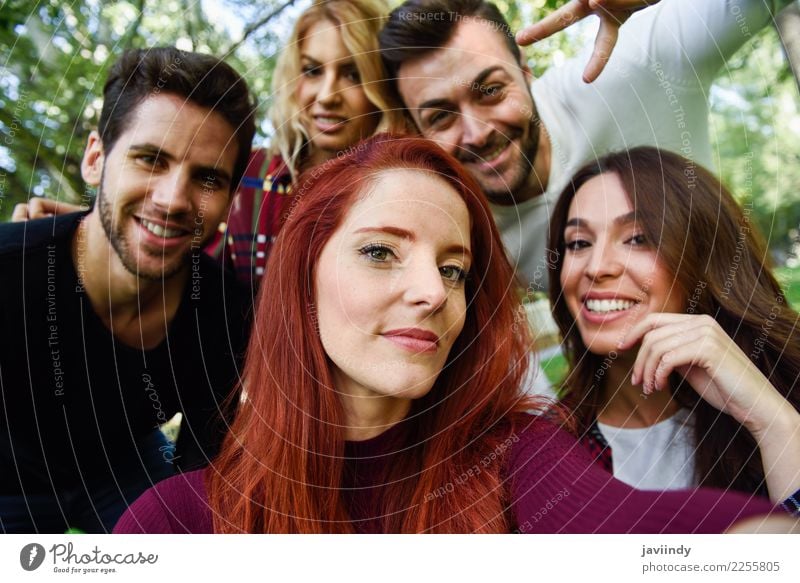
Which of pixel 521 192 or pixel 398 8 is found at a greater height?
pixel 398 8

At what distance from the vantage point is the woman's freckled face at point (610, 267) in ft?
3.45

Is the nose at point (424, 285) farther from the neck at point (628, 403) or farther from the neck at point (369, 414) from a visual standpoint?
the neck at point (628, 403)

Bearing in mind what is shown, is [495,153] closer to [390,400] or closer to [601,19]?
[601,19]

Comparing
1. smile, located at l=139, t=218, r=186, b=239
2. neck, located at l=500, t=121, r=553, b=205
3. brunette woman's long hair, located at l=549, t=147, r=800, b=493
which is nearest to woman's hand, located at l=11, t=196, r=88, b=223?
smile, located at l=139, t=218, r=186, b=239

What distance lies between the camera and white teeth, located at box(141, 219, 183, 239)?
1.07 m

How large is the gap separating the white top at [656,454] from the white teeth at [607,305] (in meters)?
0.21

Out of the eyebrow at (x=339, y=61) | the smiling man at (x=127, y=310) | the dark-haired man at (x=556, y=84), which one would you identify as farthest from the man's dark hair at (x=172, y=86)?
the dark-haired man at (x=556, y=84)

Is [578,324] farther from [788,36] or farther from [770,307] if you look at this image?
[788,36]

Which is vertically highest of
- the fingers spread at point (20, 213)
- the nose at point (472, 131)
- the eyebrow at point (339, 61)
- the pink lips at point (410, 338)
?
the eyebrow at point (339, 61)
